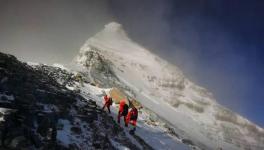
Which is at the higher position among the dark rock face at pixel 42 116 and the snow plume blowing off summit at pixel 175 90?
the snow plume blowing off summit at pixel 175 90

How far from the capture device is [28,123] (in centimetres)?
1919

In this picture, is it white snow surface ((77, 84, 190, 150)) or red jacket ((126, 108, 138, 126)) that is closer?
red jacket ((126, 108, 138, 126))

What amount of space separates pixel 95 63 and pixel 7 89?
46.6 m

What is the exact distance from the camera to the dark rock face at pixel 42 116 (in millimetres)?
17609

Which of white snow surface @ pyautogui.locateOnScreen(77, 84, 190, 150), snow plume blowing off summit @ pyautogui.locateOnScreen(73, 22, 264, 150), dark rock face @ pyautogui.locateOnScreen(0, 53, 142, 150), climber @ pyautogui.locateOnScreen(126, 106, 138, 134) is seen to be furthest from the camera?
snow plume blowing off summit @ pyautogui.locateOnScreen(73, 22, 264, 150)

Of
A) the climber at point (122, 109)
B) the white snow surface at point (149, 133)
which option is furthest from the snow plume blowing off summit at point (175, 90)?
the climber at point (122, 109)

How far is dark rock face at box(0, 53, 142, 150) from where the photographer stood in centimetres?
1761

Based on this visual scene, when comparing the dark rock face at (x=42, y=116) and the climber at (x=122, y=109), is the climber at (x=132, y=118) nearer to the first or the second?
the climber at (x=122, y=109)

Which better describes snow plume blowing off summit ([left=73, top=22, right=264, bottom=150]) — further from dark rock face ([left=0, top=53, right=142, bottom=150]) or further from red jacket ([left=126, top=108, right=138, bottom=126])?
dark rock face ([left=0, top=53, right=142, bottom=150])

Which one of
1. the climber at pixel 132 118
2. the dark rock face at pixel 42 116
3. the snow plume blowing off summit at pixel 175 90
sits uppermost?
the snow plume blowing off summit at pixel 175 90

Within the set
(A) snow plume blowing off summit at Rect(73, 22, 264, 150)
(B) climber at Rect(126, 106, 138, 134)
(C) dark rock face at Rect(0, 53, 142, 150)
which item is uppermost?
(A) snow plume blowing off summit at Rect(73, 22, 264, 150)

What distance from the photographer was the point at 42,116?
67.8 ft

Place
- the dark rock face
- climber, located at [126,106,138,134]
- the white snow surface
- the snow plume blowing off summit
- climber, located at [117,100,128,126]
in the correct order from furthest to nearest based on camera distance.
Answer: the snow plume blowing off summit < the white snow surface < climber, located at [117,100,128,126] < climber, located at [126,106,138,134] < the dark rock face

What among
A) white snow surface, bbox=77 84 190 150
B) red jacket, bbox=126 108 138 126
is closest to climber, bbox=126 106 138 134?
red jacket, bbox=126 108 138 126
